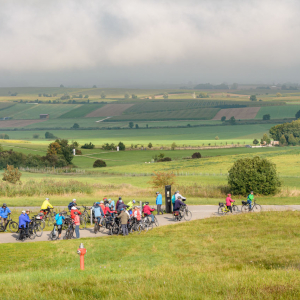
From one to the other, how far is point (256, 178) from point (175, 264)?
31975mm

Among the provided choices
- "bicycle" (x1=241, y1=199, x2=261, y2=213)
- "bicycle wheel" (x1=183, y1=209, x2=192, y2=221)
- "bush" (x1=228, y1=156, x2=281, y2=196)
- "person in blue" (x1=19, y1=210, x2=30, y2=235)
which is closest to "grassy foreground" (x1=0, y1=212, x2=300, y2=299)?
"bicycle wheel" (x1=183, y1=209, x2=192, y2=221)

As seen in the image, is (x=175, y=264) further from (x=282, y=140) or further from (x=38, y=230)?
(x=282, y=140)

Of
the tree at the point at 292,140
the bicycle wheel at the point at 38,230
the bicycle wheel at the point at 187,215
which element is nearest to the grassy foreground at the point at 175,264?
Answer: the bicycle wheel at the point at 187,215

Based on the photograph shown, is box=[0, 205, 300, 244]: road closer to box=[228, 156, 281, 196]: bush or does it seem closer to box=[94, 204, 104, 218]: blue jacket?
box=[94, 204, 104, 218]: blue jacket

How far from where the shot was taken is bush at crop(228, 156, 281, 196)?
161 ft

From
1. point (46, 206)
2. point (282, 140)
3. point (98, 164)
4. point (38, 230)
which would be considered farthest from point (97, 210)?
point (282, 140)

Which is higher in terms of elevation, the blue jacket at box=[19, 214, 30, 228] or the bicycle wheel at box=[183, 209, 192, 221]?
the blue jacket at box=[19, 214, 30, 228]

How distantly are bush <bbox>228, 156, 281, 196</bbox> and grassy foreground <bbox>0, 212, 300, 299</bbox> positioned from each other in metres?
16.9

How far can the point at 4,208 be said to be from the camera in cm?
2880

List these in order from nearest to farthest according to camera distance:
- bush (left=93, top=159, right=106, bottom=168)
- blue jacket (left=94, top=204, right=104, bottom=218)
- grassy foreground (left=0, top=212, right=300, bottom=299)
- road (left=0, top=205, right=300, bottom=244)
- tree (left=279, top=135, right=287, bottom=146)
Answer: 1. grassy foreground (left=0, top=212, right=300, bottom=299)
2. road (left=0, top=205, right=300, bottom=244)
3. blue jacket (left=94, top=204, right=104, bottom=218)
4. bush (left=93, top=159, right=106, bottom=168)
5. tree (left=279, top=135, right=287, bottom=146)

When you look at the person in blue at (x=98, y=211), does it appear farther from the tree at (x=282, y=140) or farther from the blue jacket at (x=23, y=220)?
the tree at (x=282, y=140)

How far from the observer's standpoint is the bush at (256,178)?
4912 cm

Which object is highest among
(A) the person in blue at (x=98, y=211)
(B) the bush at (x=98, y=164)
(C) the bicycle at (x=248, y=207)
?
(A) the person in blue at (x=98, y=211)

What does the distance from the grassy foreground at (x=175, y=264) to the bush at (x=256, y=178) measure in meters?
16.9
